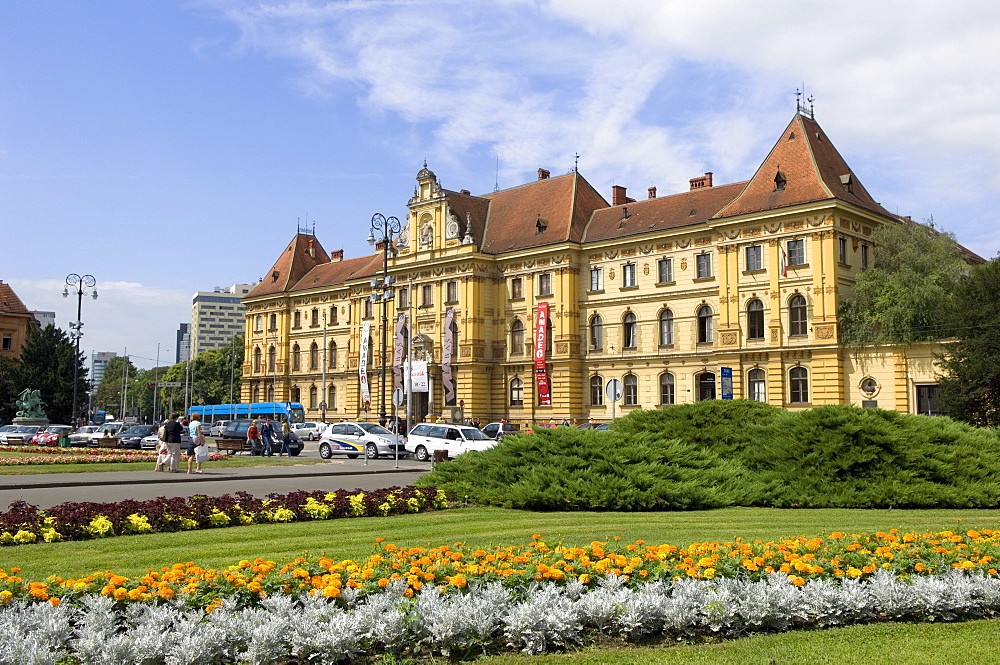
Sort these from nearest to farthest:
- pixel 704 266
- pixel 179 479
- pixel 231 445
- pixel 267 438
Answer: pixel 179 479 < pixel 267 438 < pixel 231 445 < pixel 704 266

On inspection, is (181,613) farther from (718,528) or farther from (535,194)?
(535,194)

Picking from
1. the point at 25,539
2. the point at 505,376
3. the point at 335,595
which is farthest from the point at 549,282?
the point at 335,595

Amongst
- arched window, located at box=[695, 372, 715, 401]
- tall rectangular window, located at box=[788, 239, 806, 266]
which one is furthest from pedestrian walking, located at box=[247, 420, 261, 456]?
tall rectangular window, located at box=[788, 239, 806, 266]

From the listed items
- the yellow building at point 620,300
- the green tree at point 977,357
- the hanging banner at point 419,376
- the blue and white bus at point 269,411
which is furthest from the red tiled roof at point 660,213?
the blue and white bus at point 269,411

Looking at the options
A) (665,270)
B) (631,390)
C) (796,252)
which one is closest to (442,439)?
(631,390)

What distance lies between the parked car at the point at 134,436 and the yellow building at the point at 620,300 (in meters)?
13.7

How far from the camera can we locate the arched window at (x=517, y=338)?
211 feet

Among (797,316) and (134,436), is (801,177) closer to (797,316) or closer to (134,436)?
(797,316)

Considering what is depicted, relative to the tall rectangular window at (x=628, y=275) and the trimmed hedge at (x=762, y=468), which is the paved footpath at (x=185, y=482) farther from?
the tall rectangular window at (x=628, y=275)

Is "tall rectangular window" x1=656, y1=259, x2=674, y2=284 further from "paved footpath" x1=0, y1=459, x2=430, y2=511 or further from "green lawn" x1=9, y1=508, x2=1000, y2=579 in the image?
"green lawn" x1=9, y1=508, x2=1000, y2=579

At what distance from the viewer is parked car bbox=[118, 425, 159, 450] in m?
49.8

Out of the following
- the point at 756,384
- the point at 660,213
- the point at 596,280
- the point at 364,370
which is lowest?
the point at 756,384

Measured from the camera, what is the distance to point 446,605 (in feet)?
24.4

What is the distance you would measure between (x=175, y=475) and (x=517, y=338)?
39.5m
